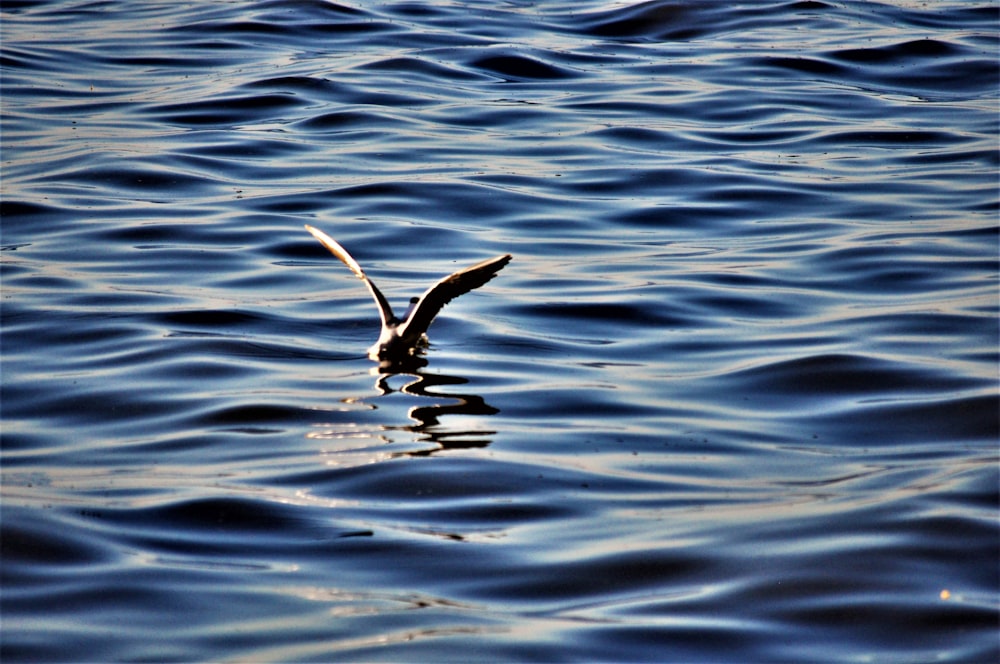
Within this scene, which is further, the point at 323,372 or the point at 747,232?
the point at 747,232

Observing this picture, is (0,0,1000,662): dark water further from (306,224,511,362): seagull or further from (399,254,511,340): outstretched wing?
(399,254,511,340): outstretched wing

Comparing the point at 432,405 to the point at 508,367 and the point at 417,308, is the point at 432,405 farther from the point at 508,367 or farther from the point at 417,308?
the point at 508,367

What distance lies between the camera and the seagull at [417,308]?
7.70 metres

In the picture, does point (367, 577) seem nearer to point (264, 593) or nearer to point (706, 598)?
point (264, 593)

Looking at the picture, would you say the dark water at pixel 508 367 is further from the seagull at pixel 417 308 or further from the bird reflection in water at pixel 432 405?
the seagull at pixel 417 308

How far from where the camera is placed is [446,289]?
25.7 ft

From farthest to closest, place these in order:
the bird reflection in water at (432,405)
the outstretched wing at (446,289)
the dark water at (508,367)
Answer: the outstretched wing at (446,289) < the bird reflection in water at (432,405) < the dark water at (508,367)

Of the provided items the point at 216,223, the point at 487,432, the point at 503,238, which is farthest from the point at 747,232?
the point at 487,432

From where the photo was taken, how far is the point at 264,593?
5191mm

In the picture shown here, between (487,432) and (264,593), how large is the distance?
2.19 m

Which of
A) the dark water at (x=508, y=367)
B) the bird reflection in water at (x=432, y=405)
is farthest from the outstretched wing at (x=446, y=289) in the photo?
the dark water at (x=508, y=367)

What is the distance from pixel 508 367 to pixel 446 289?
0.83 meters

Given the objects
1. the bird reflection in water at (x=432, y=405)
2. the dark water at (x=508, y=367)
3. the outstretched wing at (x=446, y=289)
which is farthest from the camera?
the outstretched wing at (x=446, y=289)

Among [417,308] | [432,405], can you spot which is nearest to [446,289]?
[417,308]
